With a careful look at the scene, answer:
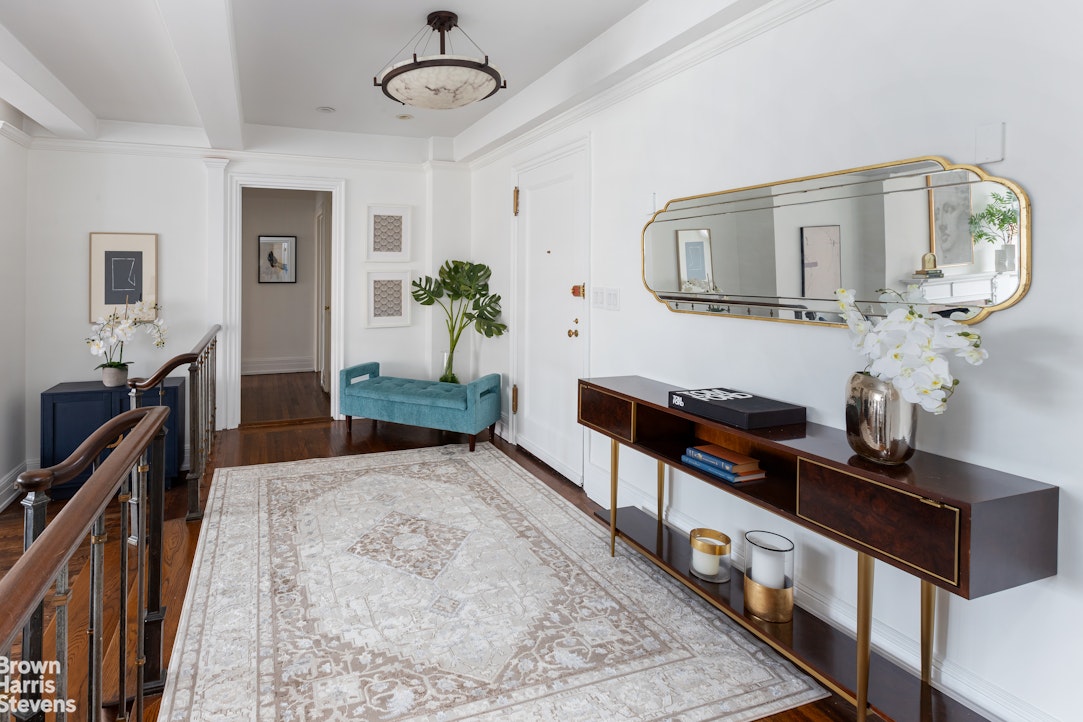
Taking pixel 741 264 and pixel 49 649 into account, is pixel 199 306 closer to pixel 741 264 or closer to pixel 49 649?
pixel 49 649

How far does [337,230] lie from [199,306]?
4.23 feet

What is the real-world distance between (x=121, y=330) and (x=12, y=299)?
2.82ft

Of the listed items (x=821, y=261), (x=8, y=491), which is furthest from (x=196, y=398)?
(x=821, y=261)

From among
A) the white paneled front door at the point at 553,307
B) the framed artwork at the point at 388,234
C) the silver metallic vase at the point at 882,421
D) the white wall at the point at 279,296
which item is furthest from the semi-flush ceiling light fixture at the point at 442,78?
the white wall at the point at 279,296

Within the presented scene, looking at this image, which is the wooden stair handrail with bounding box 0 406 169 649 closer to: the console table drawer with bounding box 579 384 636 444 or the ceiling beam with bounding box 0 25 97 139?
the console table drawer with bounding box 579 384 636 444

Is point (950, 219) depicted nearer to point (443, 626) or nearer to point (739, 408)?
point (739, 408)

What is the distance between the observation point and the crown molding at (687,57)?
2398 millimetres

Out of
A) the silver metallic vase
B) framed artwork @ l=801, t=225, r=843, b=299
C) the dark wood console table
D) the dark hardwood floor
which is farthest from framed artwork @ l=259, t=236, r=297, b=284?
the silver metallic vase

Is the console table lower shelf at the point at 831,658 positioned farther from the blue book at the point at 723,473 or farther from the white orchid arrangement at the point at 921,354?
the white orchid arrangement at the point at 921,354

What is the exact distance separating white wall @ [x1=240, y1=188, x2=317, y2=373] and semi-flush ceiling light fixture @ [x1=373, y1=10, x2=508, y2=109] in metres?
5.52

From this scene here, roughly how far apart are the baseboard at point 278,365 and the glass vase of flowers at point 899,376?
7.85 m

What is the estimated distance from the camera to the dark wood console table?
1.50 meters

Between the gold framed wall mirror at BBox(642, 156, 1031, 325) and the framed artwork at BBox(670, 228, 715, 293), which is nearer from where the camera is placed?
the gold framed wall mirror at BBox(642, 156, 1031, 325)

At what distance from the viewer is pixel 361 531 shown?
326 centimetres
